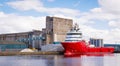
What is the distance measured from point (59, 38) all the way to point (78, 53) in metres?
53.2

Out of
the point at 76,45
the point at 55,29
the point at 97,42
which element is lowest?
the point at 97,42

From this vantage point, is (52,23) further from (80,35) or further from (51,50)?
(80,35)

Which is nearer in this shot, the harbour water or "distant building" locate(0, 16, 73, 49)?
the harbour water

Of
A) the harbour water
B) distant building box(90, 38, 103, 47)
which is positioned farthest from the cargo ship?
distant building box(90, 38, 103, 47)

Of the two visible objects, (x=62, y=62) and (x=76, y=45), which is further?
(x=76, y=45)

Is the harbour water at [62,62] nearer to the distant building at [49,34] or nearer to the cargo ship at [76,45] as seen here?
the cargo ship at [76,45]

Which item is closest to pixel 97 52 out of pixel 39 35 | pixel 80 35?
pixel 80 35

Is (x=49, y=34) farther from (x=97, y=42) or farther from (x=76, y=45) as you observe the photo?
(x=76, y=45)

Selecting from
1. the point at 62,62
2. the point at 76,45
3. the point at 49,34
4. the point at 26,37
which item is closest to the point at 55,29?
the point at 49,34

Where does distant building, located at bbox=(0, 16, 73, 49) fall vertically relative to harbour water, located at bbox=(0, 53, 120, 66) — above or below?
above

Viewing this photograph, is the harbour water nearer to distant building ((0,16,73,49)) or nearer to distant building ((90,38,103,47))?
distant building ((0,16,73,49))

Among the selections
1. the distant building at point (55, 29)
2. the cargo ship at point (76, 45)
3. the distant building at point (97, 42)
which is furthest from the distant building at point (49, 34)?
the cargo ship at point (76, 45)

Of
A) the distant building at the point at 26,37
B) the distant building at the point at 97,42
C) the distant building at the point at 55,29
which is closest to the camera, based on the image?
the distant building at the point at 55,29

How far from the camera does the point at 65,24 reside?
489 feet
